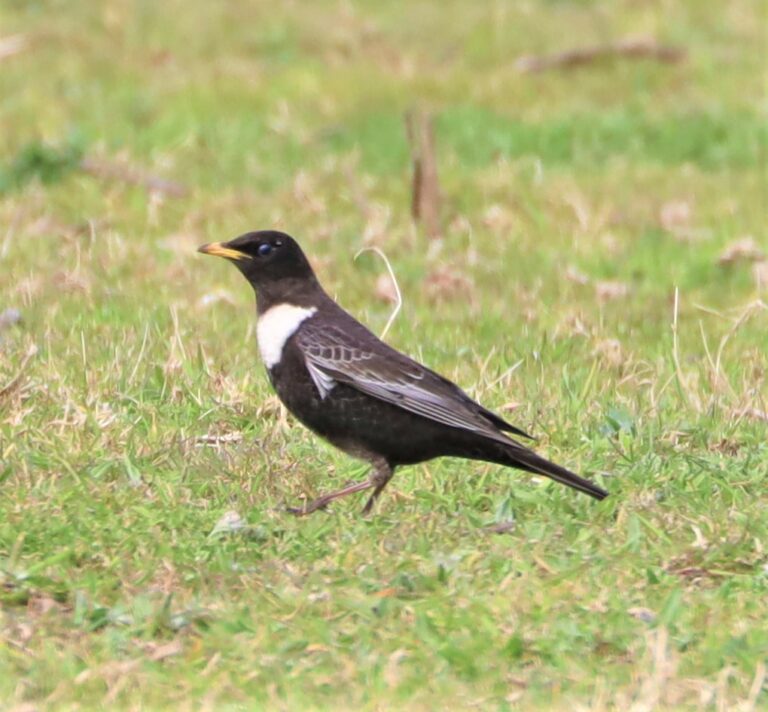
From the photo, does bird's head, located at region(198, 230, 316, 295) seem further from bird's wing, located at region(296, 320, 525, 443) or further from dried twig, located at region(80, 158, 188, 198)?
dried twig, located at region(80, 158, 188, 198)

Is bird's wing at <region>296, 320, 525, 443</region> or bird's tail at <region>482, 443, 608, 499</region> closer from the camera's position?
bird's tail at <region>482, 443, 608, 499</region>

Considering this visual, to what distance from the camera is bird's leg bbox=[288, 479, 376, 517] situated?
6.16 m

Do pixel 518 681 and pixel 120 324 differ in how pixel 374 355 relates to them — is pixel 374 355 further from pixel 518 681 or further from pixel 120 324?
pixel 120 324

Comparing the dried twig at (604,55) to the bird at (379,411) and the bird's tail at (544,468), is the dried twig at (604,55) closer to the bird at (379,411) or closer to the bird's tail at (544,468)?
the bird at (379,411)

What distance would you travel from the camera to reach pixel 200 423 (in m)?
7.05

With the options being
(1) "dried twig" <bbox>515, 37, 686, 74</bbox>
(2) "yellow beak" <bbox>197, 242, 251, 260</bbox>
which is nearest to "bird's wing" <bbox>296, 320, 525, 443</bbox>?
(2) "yellow beak" <bbox>197, 242, 251, 260</bbox>

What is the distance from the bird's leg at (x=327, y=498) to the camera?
20.2 feet

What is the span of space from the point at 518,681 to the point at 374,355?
1738mm

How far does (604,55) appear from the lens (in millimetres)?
15195

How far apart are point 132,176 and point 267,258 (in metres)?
4.99

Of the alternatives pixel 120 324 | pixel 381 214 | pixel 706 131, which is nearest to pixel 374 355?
pixel 120 324

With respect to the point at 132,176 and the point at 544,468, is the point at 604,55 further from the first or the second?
the point at 544,468

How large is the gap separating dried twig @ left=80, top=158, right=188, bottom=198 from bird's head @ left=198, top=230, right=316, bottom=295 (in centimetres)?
462

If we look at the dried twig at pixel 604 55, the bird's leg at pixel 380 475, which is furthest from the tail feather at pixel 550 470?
the dried twig at pixel 604 55
